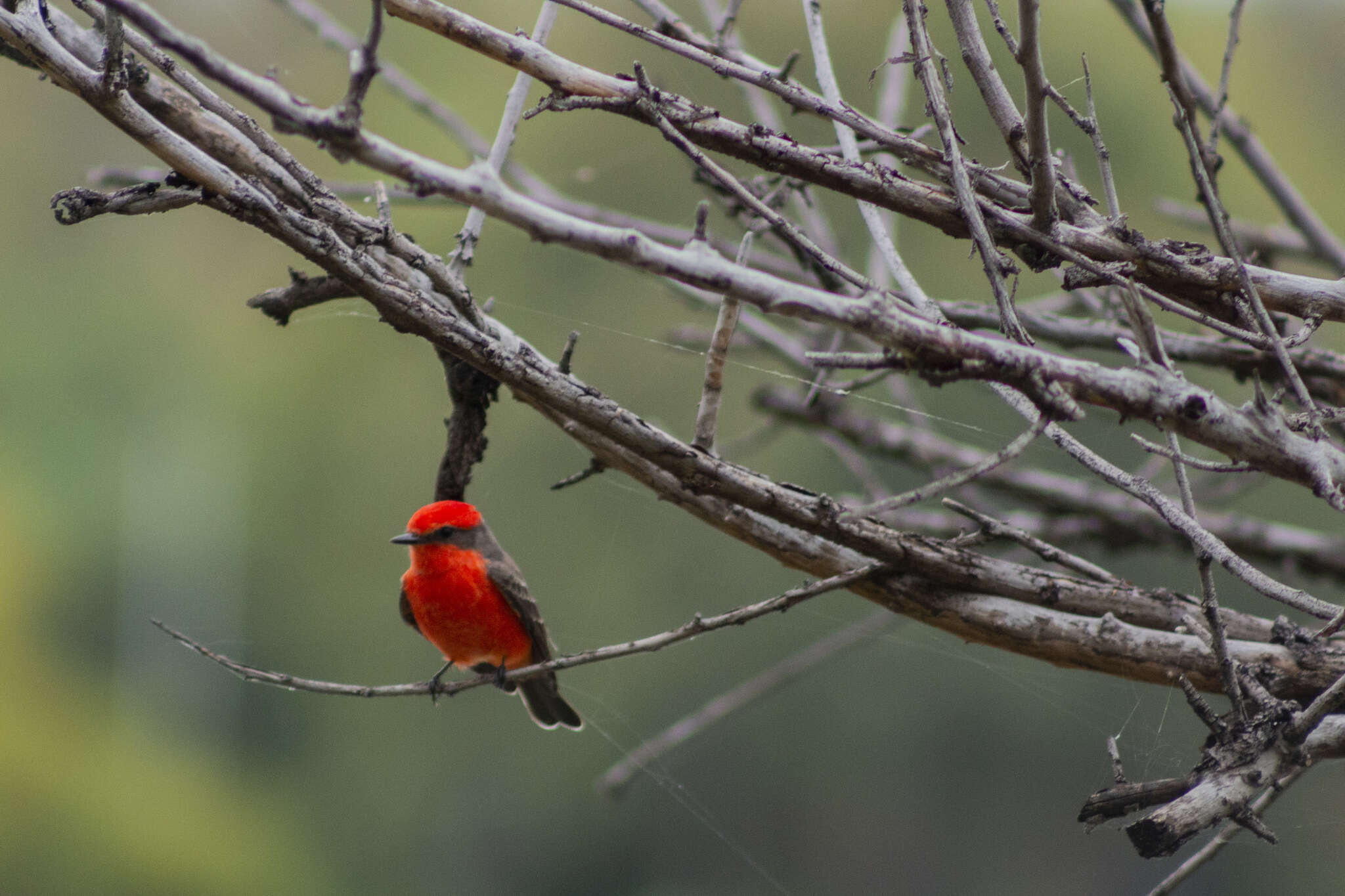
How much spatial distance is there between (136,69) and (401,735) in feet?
32.5

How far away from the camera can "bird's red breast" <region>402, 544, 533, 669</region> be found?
7.61 feet

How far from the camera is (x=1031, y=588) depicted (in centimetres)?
156

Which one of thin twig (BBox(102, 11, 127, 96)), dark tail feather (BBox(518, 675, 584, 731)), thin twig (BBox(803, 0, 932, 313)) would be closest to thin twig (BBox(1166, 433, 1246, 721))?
thin twig (BBox(803, 0, 932, 313))

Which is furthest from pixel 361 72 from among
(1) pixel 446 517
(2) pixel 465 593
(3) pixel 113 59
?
(2) pixel 465 593

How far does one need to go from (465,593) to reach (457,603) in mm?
33

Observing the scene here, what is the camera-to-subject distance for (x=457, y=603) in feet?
7.68

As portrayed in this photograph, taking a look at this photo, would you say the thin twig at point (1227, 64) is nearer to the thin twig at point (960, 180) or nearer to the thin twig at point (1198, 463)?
the thin twig at point (960, 180)

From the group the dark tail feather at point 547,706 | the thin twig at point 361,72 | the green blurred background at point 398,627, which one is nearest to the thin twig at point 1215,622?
the thin twig at point 361,72

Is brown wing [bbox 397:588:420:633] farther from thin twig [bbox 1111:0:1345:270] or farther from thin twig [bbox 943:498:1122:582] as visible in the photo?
thin twig [bbox 1111:0:1345:270]

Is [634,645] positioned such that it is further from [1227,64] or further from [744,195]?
[1227,64]

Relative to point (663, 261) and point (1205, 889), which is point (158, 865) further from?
point (663, 261)

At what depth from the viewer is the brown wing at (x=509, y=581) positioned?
7.59 feet

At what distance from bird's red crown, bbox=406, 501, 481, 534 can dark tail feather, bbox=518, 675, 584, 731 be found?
0.52 metres

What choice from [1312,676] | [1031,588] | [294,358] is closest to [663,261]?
[1031,588]
